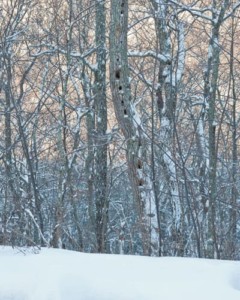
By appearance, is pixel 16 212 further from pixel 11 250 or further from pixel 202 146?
pixel 202 146

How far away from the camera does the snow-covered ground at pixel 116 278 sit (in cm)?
320

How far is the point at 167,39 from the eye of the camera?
31.2ft

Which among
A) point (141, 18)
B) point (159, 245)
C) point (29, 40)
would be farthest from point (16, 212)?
point (29, 40)

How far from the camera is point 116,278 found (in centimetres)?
355

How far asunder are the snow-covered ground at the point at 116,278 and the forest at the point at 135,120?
148cm

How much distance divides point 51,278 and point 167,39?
6678mm

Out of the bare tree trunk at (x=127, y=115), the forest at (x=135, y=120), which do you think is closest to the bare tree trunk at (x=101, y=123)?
the forest at (x=135, y=120)

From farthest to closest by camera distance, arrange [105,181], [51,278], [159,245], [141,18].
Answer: [105,181] → [141,18] → [159,245] → [51,278]

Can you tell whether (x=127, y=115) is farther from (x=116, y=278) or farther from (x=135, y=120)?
(x=116, y=278)

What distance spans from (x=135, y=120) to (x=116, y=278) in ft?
15.7

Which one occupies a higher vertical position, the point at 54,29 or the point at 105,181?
the point at 54,29

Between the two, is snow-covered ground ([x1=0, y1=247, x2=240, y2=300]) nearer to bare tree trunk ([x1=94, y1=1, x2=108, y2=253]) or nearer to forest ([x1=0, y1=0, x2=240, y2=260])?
forest ([x1=0, y1=0, x2=240, y2=260])

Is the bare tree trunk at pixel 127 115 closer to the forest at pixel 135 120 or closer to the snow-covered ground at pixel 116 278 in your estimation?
the forest at pixel 135 120

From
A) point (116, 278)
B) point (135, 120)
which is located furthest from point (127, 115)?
point (116, 278)
